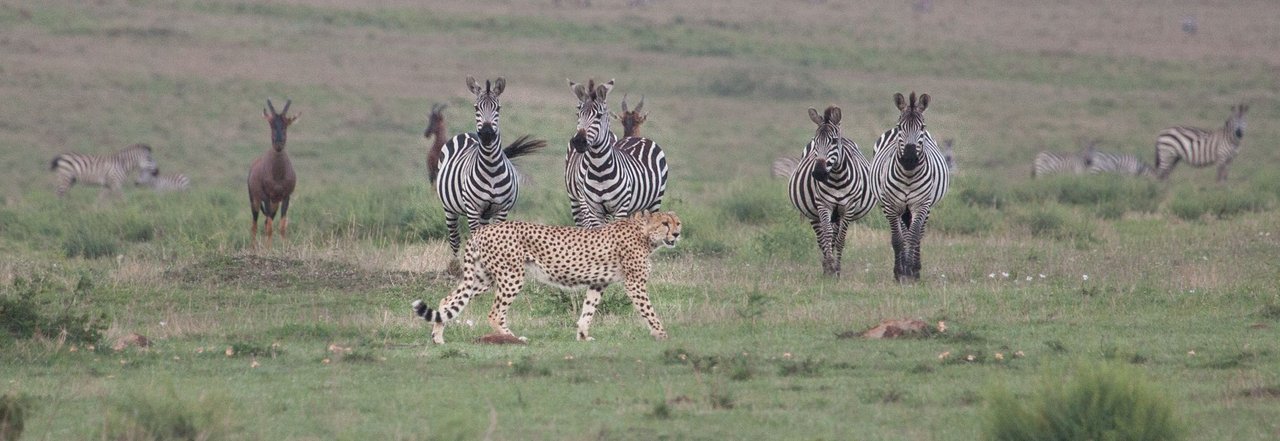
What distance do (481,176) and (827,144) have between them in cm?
337

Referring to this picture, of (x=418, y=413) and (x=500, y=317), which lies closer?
(x=418, y=413)

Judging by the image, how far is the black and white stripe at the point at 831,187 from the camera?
1524 cm

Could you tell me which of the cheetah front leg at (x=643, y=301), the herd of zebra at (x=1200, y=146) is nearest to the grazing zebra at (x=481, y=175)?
the cheetah front leg at (x=643, y=301)

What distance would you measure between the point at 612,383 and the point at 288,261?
7.41 m

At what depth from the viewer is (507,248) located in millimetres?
11266

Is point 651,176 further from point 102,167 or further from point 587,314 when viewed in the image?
point 102,167

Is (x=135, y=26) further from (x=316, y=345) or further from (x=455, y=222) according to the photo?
(x=316, y=345)

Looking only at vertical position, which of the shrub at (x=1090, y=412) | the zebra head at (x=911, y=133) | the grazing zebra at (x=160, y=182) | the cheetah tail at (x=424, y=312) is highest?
the zebra head at (x=911, y=133)

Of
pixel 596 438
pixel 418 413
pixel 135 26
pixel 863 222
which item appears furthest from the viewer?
pixel 135 26

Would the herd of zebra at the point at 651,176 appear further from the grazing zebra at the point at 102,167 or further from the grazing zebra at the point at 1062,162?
the grazing zebra at the point at 1062,162

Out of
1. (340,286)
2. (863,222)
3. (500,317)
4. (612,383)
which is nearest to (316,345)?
(500,317)

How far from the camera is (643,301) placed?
11453 mm

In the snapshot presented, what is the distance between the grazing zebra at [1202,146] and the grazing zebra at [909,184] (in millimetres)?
19494

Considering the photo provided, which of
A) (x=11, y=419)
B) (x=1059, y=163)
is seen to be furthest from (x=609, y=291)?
(x=1059, y=163)
